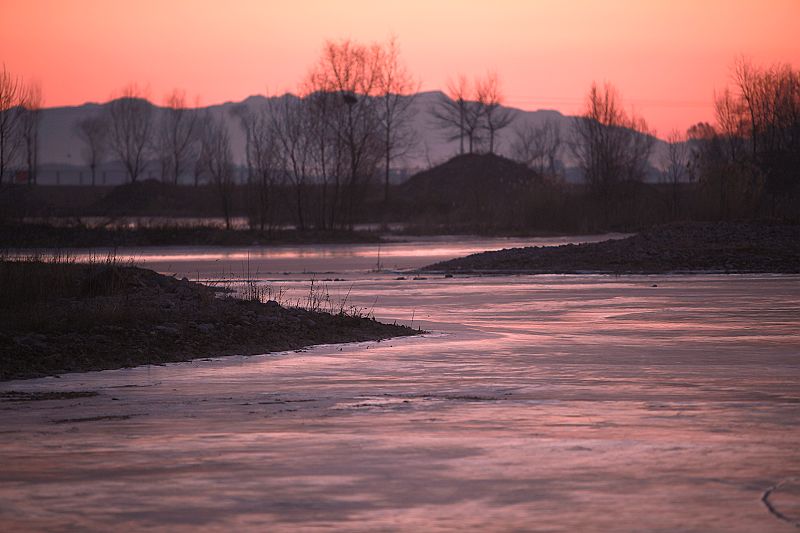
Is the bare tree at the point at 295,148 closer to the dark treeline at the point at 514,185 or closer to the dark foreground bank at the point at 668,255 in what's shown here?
the dark treeline at the point at 514,185

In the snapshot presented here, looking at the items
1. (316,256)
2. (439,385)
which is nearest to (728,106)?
(316,256)

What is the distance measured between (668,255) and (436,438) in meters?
24.9

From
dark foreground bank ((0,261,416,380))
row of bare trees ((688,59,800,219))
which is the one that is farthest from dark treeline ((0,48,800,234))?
dark foreground bank ((0,261,416,380))

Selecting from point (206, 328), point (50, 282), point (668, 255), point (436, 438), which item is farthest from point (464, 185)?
point (436, 438)

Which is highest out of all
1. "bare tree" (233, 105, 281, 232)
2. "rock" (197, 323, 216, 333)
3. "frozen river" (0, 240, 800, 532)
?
"bare tree" (233, 105, 281, 232)

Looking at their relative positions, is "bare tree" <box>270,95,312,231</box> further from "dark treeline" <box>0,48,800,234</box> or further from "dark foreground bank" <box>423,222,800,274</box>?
"dark foreground bank" <box>423,222,800,274</box>

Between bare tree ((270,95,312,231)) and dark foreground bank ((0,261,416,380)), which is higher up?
bare tree ((270,95,312,231))

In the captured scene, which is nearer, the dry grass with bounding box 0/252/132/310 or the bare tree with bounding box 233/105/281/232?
the dry grass with bounding box 0/252/132/310

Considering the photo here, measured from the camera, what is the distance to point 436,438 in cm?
866

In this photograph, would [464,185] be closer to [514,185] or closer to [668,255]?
[514,185]

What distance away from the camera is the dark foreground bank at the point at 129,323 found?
13.3 m

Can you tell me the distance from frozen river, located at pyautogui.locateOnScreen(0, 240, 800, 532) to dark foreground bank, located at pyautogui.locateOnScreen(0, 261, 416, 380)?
Result: 24.8 inches

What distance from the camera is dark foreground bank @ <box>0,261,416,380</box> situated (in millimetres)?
13320

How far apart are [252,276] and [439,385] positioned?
1926 centimetres
